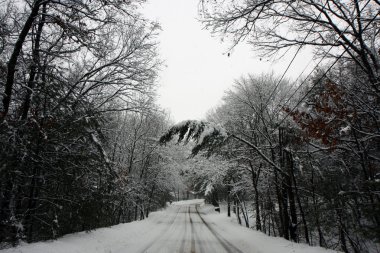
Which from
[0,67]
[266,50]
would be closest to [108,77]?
[0,67]

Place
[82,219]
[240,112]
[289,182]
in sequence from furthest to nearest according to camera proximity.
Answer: [240,112], [289,182], [82,219]

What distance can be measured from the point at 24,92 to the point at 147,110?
5.73 metres

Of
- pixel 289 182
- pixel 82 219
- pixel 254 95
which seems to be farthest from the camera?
pixel 254 95

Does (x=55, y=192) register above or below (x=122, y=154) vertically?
below

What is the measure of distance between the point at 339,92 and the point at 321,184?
5003 mm

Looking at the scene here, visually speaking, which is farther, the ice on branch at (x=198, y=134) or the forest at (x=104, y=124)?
the ice on branch at (x=198, y=134)

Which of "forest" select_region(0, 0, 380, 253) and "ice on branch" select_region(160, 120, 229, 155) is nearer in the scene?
"forest" select_region(0, 0, 380, 253)

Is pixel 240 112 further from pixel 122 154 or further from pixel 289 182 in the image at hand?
pixel 122 154

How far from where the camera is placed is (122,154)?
22.2m

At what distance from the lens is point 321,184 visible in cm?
1027

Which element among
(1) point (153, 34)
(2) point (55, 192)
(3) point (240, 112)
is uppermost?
(1) point (153, 34)

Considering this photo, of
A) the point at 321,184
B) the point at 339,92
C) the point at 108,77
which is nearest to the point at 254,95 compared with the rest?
the point at 321,184

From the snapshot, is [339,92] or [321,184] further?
[321,184]

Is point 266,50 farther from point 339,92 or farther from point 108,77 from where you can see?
point 108,77
